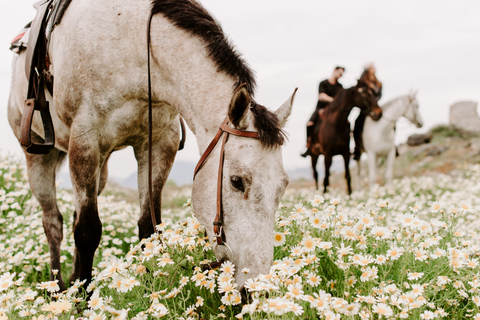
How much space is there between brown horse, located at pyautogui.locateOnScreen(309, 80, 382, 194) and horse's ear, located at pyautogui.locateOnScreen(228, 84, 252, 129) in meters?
8.12

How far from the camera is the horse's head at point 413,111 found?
11.4 metres

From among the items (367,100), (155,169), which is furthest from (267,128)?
(367,100)

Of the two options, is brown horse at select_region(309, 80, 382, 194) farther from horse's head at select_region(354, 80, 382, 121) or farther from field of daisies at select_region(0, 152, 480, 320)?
field of daisies at select_region(0, 152, 480, 320)

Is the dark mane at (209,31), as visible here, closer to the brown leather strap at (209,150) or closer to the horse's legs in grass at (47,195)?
the brown leather strap at (209,150)

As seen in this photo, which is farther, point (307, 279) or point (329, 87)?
point (329, 87)

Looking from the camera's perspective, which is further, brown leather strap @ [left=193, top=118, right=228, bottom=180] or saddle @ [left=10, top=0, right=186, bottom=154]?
saddle @ [left=10, top=0, right=186, bottom=154]

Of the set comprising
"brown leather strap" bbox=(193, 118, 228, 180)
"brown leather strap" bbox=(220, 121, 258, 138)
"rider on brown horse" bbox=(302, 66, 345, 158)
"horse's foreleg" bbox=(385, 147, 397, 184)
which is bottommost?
"horse's foreleg" bbox=(385, 147, 397, 184)

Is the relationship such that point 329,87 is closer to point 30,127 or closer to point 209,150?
point 30,127

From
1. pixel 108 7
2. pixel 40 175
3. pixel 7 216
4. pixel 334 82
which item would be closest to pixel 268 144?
pixel 108 7

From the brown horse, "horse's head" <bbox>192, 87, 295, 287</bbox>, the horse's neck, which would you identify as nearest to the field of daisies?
"horse's head" <bbox>192, 87, 295, 287</bbox>

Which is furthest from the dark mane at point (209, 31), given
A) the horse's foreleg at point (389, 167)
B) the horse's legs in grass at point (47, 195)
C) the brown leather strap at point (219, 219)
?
the horse's foreleg at point (389, 167)

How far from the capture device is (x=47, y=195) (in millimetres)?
4562

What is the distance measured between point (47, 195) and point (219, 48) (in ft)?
9.81

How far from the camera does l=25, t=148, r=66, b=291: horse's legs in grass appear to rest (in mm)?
4414
